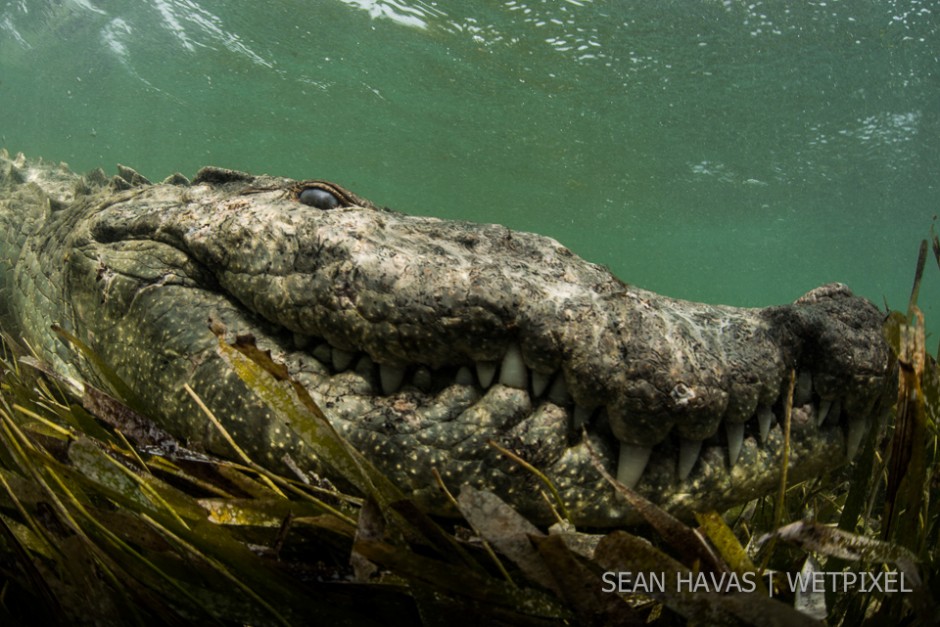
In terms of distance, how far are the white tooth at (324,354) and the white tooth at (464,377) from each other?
0.47 metres

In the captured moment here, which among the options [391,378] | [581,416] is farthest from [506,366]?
[391,378]

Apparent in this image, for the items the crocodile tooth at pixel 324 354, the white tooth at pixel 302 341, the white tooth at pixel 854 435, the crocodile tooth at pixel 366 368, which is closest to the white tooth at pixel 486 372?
the crocodile tooth at pixel 366 368

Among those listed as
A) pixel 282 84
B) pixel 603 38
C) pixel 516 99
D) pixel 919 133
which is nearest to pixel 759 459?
pixel 603 38

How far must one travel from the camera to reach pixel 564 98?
24.1m

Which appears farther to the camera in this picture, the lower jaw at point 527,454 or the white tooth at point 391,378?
the white tooth at point 391,378

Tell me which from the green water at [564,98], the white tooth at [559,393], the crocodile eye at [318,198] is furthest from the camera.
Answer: the green water at [564,98]

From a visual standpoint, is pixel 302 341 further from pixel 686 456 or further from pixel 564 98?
pixel 564 98

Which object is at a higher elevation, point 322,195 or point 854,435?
point 322,195

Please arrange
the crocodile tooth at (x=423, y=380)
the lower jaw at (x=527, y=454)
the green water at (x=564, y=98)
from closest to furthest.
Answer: the lower jaw at (x=527, y=454) → the crocodile tooth at (x=423, y=380) → the green water at (x=564, y=98)

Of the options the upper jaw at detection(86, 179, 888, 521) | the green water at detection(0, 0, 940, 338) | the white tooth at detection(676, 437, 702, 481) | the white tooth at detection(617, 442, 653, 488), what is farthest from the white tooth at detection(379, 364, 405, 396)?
the green water at detection(0, 0, 940, 338)

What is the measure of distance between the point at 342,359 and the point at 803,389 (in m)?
1.50

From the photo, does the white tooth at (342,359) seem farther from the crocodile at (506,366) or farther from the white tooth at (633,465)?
the white tooth at (633,465)

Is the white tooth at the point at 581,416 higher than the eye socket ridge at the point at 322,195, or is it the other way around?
the eye socket ridge at the point at 322,195

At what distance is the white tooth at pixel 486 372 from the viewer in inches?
64.4
